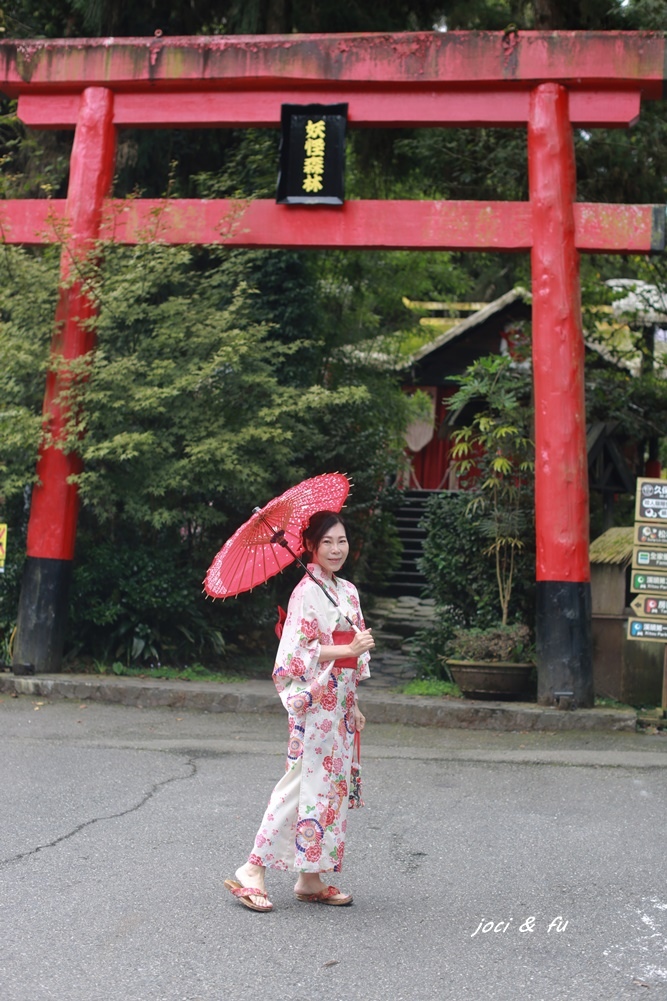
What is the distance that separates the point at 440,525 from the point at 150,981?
764cm

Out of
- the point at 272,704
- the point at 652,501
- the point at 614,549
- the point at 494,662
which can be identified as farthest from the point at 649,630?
the point at 272,704

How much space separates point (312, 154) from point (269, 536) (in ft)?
21.6

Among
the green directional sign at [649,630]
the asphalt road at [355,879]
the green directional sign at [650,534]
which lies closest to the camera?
the asphalt road at [355,879]

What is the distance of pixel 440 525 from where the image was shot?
445 inches

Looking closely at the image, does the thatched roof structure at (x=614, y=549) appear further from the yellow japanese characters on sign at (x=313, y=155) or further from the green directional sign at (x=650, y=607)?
the yellow japanese characters on sign at (x=313, y=155)

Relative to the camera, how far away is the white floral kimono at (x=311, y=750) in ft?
15.9

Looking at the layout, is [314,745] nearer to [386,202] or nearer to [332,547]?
[332,547]

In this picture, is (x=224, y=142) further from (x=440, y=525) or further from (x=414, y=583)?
(x=414, y=583)

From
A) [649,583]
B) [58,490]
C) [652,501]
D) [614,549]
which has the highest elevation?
[652,501]

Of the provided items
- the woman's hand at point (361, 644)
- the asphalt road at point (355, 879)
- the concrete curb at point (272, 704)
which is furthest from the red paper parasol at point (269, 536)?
the concrete curb at point (272, 704)

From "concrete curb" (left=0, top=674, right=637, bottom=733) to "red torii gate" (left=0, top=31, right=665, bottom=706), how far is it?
360 millimetres

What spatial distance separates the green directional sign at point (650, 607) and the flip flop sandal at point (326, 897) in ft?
17.6

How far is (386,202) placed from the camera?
35.2ft

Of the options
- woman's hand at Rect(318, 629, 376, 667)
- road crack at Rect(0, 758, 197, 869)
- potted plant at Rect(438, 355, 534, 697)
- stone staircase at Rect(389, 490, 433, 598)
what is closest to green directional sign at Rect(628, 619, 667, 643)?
potted plant at Rect(438, 355, 534, 697)
